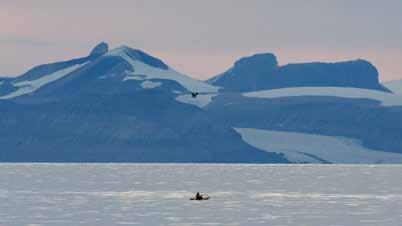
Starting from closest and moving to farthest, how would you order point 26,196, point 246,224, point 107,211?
point 246,224
point 107,211
point 26,196

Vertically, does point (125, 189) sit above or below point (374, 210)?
above

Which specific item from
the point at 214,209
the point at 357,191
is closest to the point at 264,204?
the point at 214,209

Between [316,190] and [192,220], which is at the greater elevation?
[316,190]

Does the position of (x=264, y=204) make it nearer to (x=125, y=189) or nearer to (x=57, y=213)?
(x=57, y=213)

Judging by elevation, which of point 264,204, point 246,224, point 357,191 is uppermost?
point 357,191

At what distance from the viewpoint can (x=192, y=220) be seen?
298 feet

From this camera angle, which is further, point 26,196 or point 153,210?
point 26,196

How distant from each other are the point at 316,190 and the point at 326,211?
1887 inches

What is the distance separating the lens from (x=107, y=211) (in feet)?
335

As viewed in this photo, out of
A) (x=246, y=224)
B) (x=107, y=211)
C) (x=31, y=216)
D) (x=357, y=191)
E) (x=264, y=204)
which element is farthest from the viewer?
(x=357, y=191)

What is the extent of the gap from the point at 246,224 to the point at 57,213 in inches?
677

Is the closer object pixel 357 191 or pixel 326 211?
pixel 326 211

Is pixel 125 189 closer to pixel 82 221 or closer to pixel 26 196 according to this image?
pixel 26 196

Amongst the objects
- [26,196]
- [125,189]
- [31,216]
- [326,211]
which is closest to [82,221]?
[31,216]
